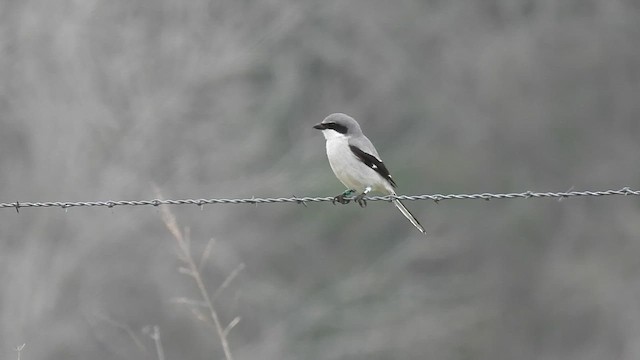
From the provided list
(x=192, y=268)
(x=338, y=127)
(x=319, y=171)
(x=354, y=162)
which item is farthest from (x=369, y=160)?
(x=319, y=171)

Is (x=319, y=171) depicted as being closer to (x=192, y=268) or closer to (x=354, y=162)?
(x=354, y=162)

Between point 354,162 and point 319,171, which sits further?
point 319,171

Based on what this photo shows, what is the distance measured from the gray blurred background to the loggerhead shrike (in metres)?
11.6

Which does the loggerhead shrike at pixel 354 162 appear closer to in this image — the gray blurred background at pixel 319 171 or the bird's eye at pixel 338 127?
the bird's eye at pixel 338 127

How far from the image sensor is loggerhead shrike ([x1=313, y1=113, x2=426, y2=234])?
8031 millimetres

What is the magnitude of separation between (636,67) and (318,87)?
574 centimetres

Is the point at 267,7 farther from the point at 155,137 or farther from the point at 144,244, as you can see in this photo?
the point at 144,244

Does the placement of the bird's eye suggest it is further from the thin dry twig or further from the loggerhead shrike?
the thin dry twig

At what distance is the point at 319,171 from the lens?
21.5m

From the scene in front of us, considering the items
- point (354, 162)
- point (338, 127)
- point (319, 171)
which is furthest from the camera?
point (319, 171)

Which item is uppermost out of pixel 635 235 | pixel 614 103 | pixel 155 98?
pixel 155 98

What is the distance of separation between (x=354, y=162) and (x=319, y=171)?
13.5m

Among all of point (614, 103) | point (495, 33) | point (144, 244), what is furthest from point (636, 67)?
point (144, 244)

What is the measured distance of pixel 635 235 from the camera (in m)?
23.4
